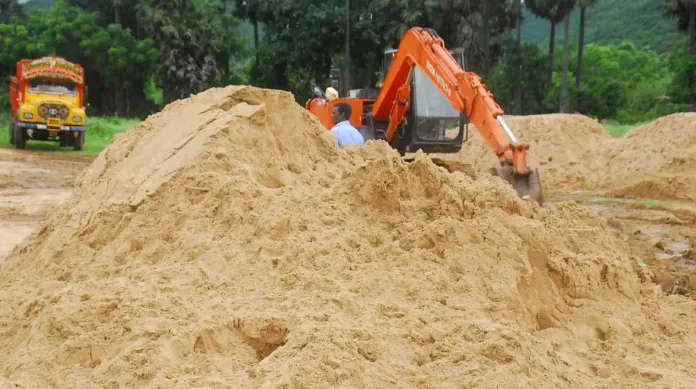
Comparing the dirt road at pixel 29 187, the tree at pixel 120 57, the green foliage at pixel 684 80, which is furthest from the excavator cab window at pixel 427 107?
the tree at pixel 120 57

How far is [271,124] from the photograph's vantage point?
19.3 ft

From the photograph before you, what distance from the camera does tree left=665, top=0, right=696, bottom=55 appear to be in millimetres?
34406

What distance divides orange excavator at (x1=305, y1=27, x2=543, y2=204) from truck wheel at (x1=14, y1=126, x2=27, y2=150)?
10.5 m

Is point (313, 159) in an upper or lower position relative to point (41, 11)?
lower

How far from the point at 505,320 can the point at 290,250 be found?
45.5 inches

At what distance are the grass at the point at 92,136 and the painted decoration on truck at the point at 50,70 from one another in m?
1.87

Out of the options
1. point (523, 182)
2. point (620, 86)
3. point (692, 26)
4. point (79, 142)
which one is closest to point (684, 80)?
point (692, 26)

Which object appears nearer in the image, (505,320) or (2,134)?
(505,320)

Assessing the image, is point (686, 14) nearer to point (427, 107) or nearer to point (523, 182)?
point (427, 107)

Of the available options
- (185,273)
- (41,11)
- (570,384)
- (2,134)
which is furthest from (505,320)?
(41,11)

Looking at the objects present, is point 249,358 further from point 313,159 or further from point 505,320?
point 313,159

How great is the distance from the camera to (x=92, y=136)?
85.7ft

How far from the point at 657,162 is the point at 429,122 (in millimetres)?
5845

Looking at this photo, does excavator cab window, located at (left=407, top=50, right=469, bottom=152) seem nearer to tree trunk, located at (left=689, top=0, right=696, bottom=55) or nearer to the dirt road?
the dirt road
